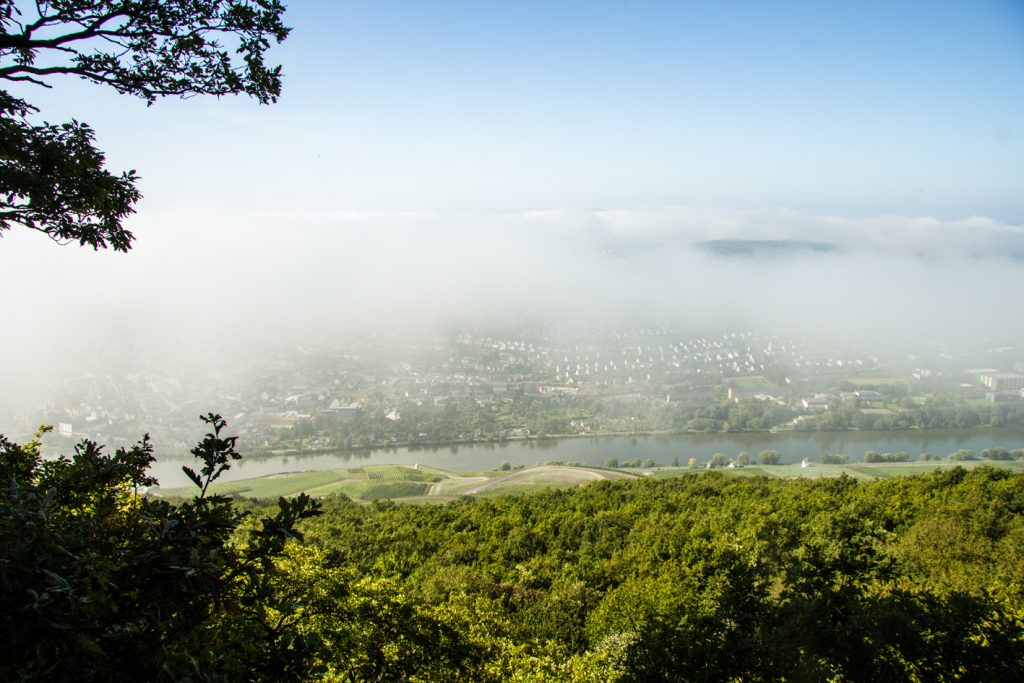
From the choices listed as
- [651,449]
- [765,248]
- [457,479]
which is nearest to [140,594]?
[457,479]

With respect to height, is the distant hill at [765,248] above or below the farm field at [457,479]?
above

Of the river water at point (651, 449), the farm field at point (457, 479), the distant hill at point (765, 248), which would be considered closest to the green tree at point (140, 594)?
the farm field at point (457, 479)

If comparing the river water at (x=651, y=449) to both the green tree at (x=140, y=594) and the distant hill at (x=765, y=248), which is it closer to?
the green tree at (x=140, y=594)

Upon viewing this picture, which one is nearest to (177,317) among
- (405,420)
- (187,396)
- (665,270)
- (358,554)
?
(187,396)

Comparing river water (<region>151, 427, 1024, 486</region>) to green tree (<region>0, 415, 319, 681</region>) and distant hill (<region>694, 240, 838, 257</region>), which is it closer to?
green tree (<region>0, 415, 319, 681</region>)

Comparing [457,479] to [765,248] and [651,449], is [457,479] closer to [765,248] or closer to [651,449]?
[651,449]

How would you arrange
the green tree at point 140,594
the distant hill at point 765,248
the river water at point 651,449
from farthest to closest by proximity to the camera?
the distant hill at point 765,248 → the river water at point 651,449 → the green tree at point 140,594

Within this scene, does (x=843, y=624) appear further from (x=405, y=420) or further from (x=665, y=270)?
(x=665, y=270)

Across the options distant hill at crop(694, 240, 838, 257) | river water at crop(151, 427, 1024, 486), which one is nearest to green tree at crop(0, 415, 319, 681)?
river water at crop(151, 427, 1024, 486)
